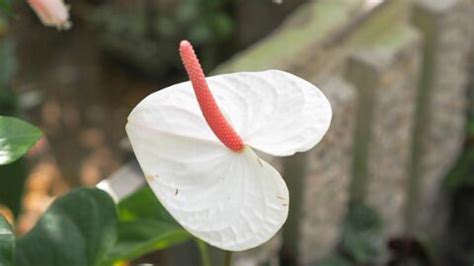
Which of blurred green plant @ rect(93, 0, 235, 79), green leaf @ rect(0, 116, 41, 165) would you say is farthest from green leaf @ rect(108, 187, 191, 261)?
blurred green plant @ rect(93, 0, 235, 79)

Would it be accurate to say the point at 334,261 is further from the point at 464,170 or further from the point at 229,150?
the point at 229,150

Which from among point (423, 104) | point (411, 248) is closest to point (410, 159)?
point (423, 104)

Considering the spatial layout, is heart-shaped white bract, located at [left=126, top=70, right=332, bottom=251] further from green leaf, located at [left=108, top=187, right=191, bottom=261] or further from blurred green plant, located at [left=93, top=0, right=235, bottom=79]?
blurred green plant, located at [left=93, top=0, right=235, bottom=79]

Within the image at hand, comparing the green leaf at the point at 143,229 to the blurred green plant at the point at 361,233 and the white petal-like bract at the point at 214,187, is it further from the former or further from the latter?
the blurred green plant at the point at 361,233

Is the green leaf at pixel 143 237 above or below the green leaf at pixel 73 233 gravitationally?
below

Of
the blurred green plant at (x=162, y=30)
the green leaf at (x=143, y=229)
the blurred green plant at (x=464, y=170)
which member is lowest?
the blurred green plant at (x=162, y=30)

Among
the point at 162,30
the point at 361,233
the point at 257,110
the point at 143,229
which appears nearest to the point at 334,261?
the point at 361,233

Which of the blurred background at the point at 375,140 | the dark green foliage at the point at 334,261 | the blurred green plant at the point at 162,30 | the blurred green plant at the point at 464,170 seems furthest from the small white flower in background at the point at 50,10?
the blurred green plant at the point at 162,30
